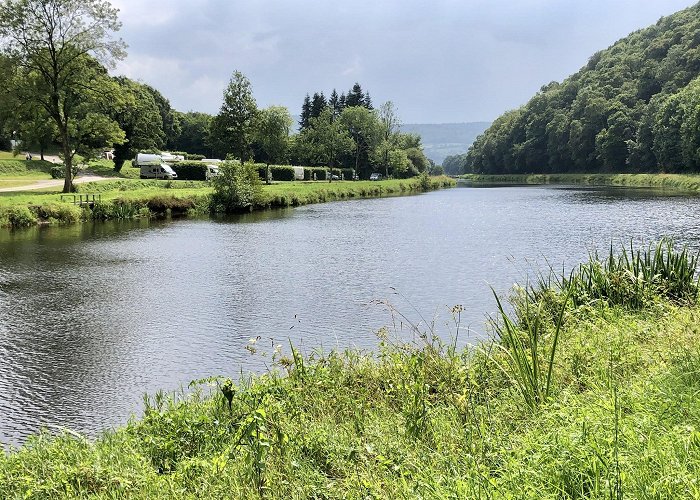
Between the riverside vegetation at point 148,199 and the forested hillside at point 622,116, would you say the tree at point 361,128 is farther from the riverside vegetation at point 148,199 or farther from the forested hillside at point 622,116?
the forested hillside at point 622,116

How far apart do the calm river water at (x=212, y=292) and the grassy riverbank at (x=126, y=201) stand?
238cm

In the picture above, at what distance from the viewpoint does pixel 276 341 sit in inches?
458

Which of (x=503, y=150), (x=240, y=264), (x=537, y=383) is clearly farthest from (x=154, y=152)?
(x=503, y=150)

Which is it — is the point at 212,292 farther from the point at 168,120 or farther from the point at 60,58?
the point at 168,120

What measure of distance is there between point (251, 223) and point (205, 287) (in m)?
18.8

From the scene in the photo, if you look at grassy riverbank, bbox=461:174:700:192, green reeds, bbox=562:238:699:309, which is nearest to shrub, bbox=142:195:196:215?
green reeds, bbox=562:238:699:309

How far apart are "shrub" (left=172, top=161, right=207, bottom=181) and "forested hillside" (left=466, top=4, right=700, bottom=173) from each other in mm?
59381

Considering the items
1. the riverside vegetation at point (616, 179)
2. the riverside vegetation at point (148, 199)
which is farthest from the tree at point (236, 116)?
the riverside vegetation at point (616, 179)

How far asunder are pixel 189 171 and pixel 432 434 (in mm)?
61660

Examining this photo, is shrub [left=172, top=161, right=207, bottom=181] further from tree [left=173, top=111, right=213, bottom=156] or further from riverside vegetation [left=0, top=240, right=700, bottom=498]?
riverside vegetation [left=0, top=240, right=700, bottom=498]

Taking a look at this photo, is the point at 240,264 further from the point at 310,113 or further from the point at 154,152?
the point at 310,113

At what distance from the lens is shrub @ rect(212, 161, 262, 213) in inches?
1697

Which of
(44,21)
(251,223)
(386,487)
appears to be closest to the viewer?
(386,487)

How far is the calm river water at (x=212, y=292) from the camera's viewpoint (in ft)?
32.9
